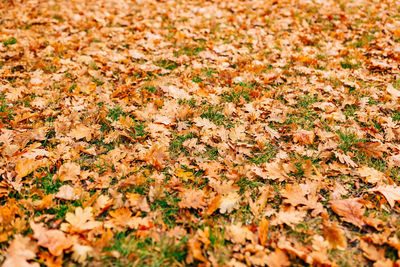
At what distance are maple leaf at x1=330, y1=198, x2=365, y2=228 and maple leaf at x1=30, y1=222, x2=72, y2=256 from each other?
76.8 inches

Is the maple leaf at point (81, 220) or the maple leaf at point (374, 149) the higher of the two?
the maple leaf at point (374, 149)

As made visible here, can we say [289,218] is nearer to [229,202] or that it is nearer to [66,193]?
[229,202]

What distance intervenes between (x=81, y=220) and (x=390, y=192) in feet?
7.91

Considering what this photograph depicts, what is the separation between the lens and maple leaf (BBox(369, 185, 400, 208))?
2.15 metres

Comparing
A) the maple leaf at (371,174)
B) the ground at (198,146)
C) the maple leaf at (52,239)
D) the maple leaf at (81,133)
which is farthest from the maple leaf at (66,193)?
the maple leaf at (371,174)

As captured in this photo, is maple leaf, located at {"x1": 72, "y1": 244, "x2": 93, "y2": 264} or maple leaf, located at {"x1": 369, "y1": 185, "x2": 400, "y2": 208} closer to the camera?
maple leaf, located at {"x1": 72, "y1": 244, "x2": 93, "y2": 264}

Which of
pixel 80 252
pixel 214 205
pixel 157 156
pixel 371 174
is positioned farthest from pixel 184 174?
pixel 371 174

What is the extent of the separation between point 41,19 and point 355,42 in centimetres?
590

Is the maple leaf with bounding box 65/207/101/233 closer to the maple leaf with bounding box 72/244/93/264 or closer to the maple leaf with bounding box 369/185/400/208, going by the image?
the maple leaf with bounding box 72/244/93/264

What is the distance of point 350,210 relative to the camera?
2078mm

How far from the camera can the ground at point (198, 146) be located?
6.10 ft

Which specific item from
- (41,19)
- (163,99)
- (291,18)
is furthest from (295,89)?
(41,19)

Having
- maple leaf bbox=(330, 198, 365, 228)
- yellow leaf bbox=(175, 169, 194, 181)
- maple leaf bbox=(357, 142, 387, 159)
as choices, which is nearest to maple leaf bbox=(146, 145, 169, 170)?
yellow leaf bbox=(175, 169, 194, 181)

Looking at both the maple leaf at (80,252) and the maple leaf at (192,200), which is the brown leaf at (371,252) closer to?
the maple leaf at (192,200)
